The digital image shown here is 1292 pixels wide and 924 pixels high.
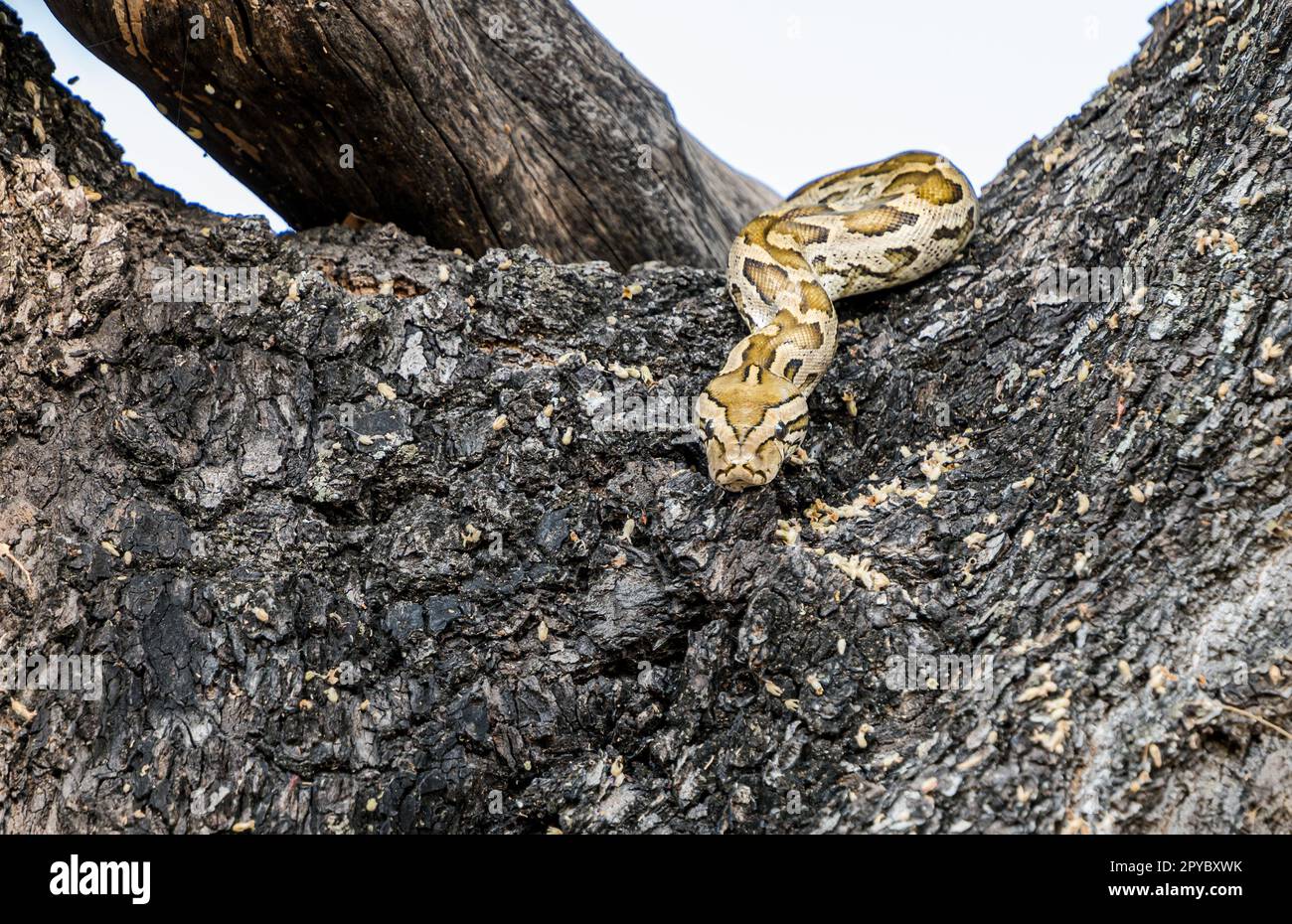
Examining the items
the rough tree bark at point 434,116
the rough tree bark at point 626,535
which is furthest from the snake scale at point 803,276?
the rough tree bark at point 434,116

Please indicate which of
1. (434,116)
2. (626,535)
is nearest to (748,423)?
(626,535)

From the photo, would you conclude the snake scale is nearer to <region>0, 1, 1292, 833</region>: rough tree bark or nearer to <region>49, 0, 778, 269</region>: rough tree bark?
<region>0, 1, 1292, 833</region>: rough tree bark

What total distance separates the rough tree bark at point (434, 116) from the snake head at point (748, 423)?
8.44 ft

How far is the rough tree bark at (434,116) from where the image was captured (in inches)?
235

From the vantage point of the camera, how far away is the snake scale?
5.39m

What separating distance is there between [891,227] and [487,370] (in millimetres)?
3041

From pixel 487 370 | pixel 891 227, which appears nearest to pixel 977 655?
pixel 487 370

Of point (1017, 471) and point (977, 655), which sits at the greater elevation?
point (1017, 471)

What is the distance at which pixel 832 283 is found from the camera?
7035 millimetres

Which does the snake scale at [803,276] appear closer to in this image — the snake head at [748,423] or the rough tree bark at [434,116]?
the snake head at [748,423]

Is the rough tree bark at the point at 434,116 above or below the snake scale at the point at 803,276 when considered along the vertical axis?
above

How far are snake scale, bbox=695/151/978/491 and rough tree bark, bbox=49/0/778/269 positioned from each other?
120 cm

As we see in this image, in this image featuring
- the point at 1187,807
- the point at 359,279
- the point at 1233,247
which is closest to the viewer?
the point at 1187,807

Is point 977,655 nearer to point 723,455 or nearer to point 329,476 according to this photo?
point 723,455
